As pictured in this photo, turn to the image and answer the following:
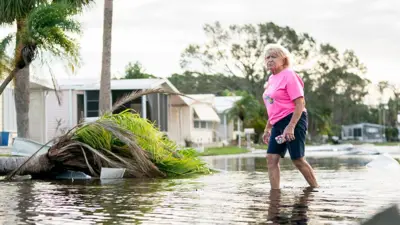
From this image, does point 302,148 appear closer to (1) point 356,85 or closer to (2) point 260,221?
(2) point 260,221

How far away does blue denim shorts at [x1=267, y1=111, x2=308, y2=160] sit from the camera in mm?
8938

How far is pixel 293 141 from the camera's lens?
29.3 ft

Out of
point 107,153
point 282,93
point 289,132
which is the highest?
point 282,93

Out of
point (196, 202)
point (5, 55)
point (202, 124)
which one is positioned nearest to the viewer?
point (196, 202)

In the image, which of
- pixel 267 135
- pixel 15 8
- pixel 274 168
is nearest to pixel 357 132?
pixel 15 8

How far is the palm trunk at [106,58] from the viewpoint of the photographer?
21781 mm

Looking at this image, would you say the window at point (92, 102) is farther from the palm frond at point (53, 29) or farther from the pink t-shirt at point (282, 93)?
the pink t-shirt at point (282, 93)

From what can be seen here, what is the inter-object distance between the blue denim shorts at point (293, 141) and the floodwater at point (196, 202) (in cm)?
47

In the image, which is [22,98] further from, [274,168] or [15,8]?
[274,168]

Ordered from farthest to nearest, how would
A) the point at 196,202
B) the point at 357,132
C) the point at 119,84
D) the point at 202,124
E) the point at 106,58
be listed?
the point at 357,132 < the point at 202,124 < the point at 119,84 < the point at 106,58 < the point at 196,202

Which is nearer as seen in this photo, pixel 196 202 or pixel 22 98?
pixel 196 202

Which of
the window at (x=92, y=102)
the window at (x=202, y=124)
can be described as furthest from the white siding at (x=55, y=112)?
the window at (x=202, y=124)

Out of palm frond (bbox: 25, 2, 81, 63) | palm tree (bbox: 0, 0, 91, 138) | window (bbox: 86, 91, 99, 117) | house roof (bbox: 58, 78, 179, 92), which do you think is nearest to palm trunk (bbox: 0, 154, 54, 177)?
palm tree (bbox: 0, 0, 91, 138)

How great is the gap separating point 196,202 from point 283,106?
196 cm
